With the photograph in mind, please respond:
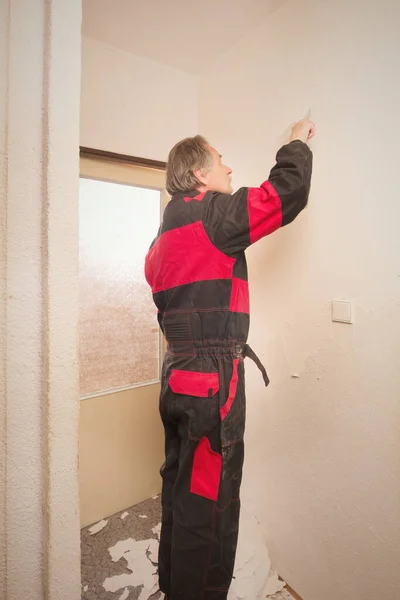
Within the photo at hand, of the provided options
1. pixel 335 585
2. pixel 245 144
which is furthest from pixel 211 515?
pixel 245 144

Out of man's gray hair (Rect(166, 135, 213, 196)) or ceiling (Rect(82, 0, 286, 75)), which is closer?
man's gray hair (Rect(166, 135, 213, 196))

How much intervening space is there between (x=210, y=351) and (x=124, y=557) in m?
1.20

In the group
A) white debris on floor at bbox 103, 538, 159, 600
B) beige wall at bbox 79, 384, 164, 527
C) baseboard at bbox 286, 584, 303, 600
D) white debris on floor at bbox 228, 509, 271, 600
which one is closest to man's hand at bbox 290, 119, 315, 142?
beige wall at bbox 79, 384, 164, 527

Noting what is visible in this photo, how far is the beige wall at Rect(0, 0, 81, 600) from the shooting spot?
601 millimetres

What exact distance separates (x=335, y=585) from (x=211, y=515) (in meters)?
0.63

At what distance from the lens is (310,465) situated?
137 centimetres

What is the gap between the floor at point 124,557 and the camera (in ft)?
4.77

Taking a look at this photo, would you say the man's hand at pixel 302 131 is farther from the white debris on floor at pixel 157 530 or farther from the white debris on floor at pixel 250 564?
the white debris on floor at pixel 157 530

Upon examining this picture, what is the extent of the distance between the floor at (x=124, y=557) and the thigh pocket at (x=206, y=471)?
748 millimetres

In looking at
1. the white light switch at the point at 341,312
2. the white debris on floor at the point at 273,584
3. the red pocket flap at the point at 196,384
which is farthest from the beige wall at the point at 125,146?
the white light switch at the point at 341,312

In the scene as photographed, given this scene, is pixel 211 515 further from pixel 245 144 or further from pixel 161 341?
pixel 245 144

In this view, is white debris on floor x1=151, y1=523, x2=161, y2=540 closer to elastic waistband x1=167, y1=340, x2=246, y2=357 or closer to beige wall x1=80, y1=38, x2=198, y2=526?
beige wall x1=80, y1=38, x2=198, y2=526

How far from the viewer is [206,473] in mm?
1063

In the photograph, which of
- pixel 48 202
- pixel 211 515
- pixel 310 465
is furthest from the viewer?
pixel 310 465
